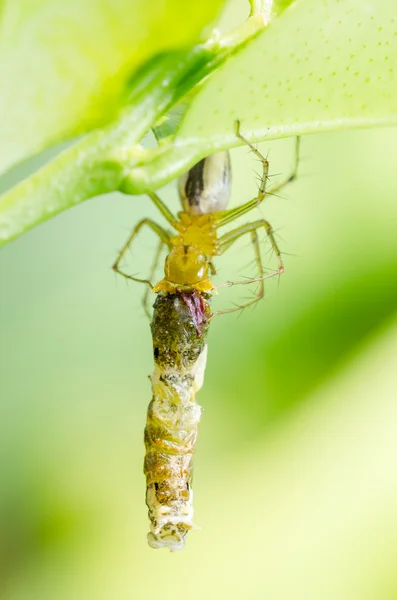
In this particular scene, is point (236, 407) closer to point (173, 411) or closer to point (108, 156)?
point (173, 411)

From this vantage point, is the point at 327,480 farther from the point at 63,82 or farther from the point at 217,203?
the point at 63,82

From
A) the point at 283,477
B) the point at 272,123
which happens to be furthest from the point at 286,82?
the point at 283,477

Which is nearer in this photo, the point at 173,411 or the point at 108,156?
the point at 108,156

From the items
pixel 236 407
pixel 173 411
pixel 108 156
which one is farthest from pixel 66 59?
pixel 236 407

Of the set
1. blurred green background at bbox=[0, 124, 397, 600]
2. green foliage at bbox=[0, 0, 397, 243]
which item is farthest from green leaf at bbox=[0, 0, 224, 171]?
blurred green background at bbox=[0, 124, 397, 600]

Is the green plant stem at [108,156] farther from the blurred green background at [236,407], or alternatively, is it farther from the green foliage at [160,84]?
the blurred green background at [236,407]

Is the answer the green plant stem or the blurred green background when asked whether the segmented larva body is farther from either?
the blurred green background
